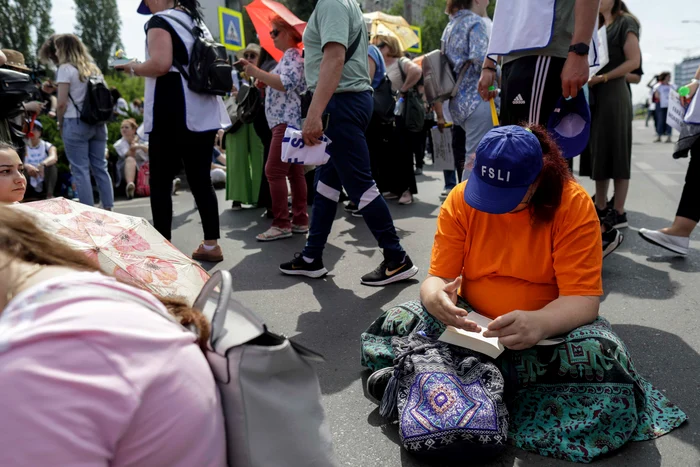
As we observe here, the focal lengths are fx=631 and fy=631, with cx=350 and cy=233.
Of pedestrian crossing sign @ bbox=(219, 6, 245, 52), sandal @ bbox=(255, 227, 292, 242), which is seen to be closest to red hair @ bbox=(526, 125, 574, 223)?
sandal @ bbox=(255, 227, 292, 242)

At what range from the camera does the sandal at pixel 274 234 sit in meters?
5.36

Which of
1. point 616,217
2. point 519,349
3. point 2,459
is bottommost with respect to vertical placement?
point 616,217

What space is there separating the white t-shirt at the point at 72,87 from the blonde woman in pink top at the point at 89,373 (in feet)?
17.3

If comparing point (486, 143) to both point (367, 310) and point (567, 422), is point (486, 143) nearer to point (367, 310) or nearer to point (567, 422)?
point (567, 422)

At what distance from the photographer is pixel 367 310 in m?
3.62

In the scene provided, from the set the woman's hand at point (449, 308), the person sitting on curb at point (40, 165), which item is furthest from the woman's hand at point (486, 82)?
the person sitting on curb at point (40, 165)

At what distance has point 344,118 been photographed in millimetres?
3826

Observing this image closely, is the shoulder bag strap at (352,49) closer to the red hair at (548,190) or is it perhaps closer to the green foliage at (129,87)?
the red hair at (548,190)

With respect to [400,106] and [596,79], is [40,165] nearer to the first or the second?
[400,106]

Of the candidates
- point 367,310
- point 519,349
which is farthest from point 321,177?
point 519,349

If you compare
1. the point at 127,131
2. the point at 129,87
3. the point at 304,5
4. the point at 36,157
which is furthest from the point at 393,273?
the point at 129,87

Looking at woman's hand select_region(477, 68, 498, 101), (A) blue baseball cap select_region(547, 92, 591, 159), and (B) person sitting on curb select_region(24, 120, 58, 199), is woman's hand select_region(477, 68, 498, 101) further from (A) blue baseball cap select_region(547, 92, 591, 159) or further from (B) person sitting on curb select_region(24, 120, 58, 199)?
(B) person sitting on curb select_region(24, 120, 58, 199)

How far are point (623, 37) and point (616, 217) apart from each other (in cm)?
143

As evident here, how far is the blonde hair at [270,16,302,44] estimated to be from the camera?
4898 mm
